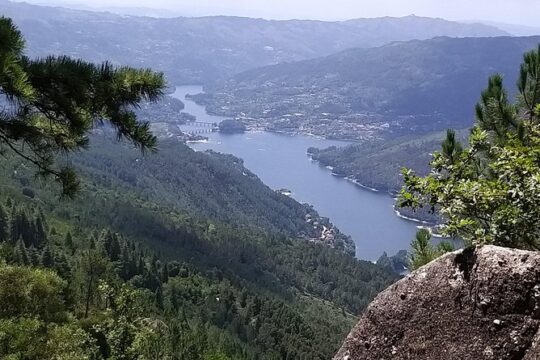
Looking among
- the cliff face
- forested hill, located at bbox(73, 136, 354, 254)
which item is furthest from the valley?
forested hill, located at bbox(73, 136, 354, 254)

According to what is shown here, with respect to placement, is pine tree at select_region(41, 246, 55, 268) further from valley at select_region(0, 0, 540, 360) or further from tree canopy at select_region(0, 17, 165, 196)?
tree canopy at select_region(0, 17, 165, 196)

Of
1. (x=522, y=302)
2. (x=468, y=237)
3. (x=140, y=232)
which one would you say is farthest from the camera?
(x=140, y=232)

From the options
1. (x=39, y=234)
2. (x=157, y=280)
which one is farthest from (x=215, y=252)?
(x=39, y=234)

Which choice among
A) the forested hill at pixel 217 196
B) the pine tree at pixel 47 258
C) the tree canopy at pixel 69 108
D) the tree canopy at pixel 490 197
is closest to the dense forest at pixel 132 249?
the tree canopy at pixel 69 108

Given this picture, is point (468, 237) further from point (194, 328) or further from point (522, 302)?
point (194, 328)

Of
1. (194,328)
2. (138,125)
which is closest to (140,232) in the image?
(194,328)

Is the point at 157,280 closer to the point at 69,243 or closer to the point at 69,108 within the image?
the point at 69,243
